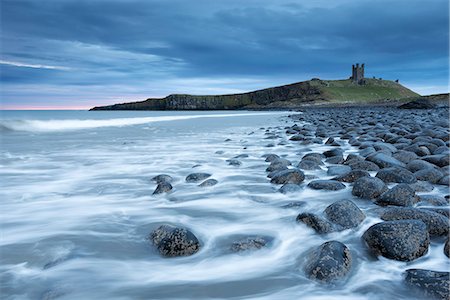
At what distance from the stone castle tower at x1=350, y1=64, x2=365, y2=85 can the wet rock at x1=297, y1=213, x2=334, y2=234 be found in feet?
421

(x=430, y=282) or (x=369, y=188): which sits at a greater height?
(x=369, y=188)

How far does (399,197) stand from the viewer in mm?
2896

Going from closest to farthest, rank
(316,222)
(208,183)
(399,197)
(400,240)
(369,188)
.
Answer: (400,240), (316,222), (399,197), (369,188), (208,183)

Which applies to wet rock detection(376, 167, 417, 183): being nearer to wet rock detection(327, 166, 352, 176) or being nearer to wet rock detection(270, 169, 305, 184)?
wet rock detection(327, 166, 352, 176)

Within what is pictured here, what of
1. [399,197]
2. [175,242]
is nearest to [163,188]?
[175,242]

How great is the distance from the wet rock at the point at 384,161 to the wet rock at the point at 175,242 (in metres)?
3.03

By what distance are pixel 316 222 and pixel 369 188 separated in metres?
1.00

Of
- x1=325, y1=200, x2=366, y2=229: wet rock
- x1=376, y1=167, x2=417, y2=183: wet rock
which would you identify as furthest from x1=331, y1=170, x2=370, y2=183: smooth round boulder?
x1=325, y1=200, x2=366, y2=229: wet rock

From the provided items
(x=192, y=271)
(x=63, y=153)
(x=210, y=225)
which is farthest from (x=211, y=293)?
(x=63, y=153)

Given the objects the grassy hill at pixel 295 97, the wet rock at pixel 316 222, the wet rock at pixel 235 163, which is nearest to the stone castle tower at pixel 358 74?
Answer: the grassy hill at pixel 295 97

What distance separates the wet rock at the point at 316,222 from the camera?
2461 millimetres

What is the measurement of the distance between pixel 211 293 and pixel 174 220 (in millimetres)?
1163

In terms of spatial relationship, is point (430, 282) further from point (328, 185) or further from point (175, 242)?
point (328, 185)

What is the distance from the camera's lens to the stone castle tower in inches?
4715
